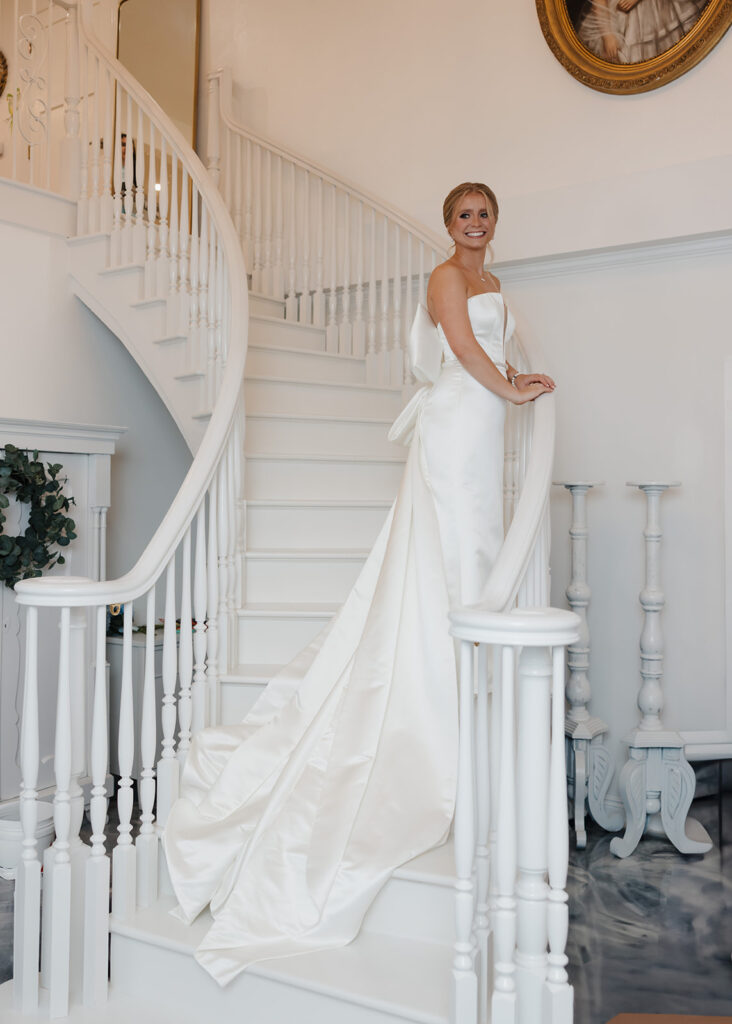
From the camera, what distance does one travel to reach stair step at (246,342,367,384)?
4438 mm

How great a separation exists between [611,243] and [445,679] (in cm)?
266

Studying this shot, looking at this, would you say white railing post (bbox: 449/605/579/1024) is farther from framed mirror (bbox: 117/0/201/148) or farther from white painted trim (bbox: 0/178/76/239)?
framed mirror (bbox: 117/0/201/148)

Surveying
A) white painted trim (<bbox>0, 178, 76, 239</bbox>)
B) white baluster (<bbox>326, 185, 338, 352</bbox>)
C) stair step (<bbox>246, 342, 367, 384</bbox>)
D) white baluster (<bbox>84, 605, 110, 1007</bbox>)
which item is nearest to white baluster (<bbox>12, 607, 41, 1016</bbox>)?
white baluster (<bbox>84, 605, 110, 1007</bbox>)

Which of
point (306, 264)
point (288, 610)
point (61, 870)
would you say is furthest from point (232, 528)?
point (306, 264)

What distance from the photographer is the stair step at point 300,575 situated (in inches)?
132

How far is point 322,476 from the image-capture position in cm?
392

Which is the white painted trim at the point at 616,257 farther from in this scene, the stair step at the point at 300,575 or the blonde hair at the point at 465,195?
the stair step at the point at 300,575

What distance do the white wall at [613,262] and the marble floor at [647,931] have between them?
34.4 inches

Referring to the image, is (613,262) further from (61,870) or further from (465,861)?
(61,870)

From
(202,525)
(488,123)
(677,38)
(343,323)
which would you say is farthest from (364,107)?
(202,525)

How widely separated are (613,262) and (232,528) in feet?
8.13

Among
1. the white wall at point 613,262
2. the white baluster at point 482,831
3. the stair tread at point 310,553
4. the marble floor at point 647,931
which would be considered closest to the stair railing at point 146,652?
the stair tread at point 310,553

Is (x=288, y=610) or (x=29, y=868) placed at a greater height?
(x=288, y=610)

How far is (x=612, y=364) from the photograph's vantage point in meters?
4.39
